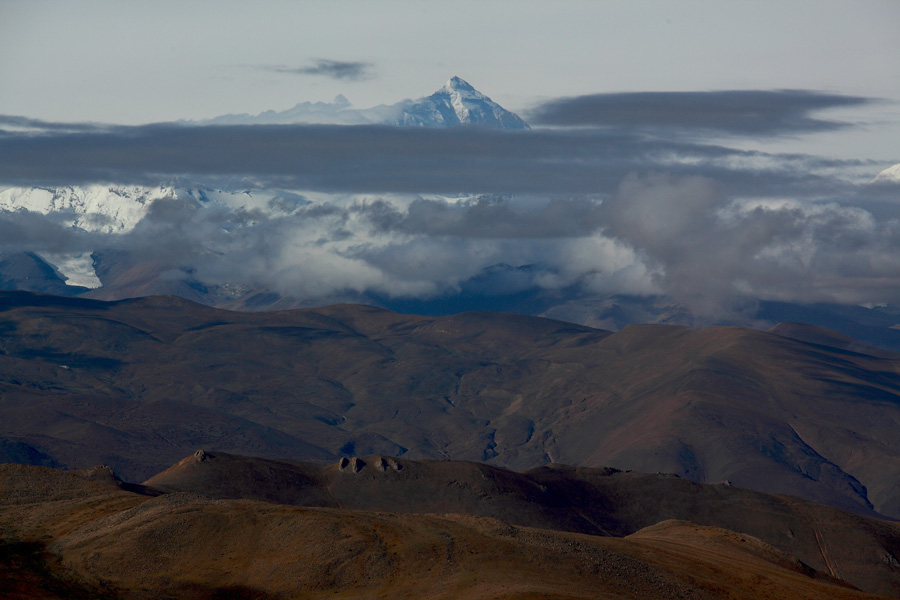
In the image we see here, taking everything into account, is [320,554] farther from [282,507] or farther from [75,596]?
[75,596]

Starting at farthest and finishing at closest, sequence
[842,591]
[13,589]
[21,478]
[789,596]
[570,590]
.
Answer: [21,478] → [842,591] → [789,596] → [570,590] → [13,589]

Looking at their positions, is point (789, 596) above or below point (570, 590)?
below

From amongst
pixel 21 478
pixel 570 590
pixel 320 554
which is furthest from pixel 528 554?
pixel 21 478

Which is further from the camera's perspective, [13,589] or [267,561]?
[267,561]

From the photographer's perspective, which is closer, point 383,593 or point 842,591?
point 383,593

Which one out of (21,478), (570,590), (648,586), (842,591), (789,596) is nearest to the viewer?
(570,590)

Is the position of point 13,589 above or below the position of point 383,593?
above

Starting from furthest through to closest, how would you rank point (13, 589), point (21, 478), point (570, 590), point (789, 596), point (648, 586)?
point (21, 478)
point (789, 596)
point (648, 586)
point (570, 590)
point (13, 589)

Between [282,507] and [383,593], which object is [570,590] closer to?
[383,593]

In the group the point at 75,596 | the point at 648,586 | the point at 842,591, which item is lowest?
the point at 842,591

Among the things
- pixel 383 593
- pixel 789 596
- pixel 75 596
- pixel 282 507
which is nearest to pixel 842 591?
pixel 789 596
